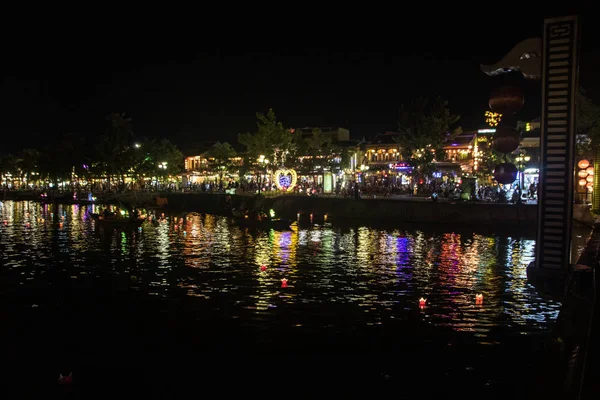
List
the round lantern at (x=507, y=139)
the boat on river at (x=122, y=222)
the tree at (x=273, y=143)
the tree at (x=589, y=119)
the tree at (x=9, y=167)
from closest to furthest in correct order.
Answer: the round lantern at (x=507, y=139), the tree at (x=589, y=119), the boat on river at (x=122, y=222), the tree at (x=273, y=143), the tree at (x=9, y=167)

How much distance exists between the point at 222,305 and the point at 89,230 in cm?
2521

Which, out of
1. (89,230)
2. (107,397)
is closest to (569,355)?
(107,397)

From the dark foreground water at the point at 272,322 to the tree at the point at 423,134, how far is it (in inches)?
1294

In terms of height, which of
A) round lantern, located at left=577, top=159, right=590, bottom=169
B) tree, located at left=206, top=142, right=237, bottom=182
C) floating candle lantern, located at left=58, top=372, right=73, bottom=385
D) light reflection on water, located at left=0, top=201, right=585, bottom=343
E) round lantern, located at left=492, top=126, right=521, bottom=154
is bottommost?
floating candle lantern, located at left=58, top=372, right=73, bottom=385

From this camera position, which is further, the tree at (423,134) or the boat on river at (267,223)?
the tree at (423,134)

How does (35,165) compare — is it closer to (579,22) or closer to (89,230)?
(89,230)

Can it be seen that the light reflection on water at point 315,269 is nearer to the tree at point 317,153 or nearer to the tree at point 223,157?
the tree at point 317,153

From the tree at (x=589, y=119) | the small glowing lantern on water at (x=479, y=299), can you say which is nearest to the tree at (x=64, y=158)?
the tree at (x=589, y=119)

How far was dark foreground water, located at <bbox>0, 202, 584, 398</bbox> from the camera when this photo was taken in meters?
9.49

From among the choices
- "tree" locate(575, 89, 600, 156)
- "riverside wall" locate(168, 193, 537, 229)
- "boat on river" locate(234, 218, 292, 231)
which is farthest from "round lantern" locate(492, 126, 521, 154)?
"riverside wall" locate(168, 193, 537, 229)

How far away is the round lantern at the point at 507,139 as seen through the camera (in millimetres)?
11938

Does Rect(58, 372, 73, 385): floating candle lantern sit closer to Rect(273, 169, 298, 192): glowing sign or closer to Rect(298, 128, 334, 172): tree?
Rect(273, 169, 298, 192): glowing sign

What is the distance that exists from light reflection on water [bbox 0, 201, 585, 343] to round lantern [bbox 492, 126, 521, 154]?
4.55 m

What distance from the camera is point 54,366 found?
10312 millimetres
